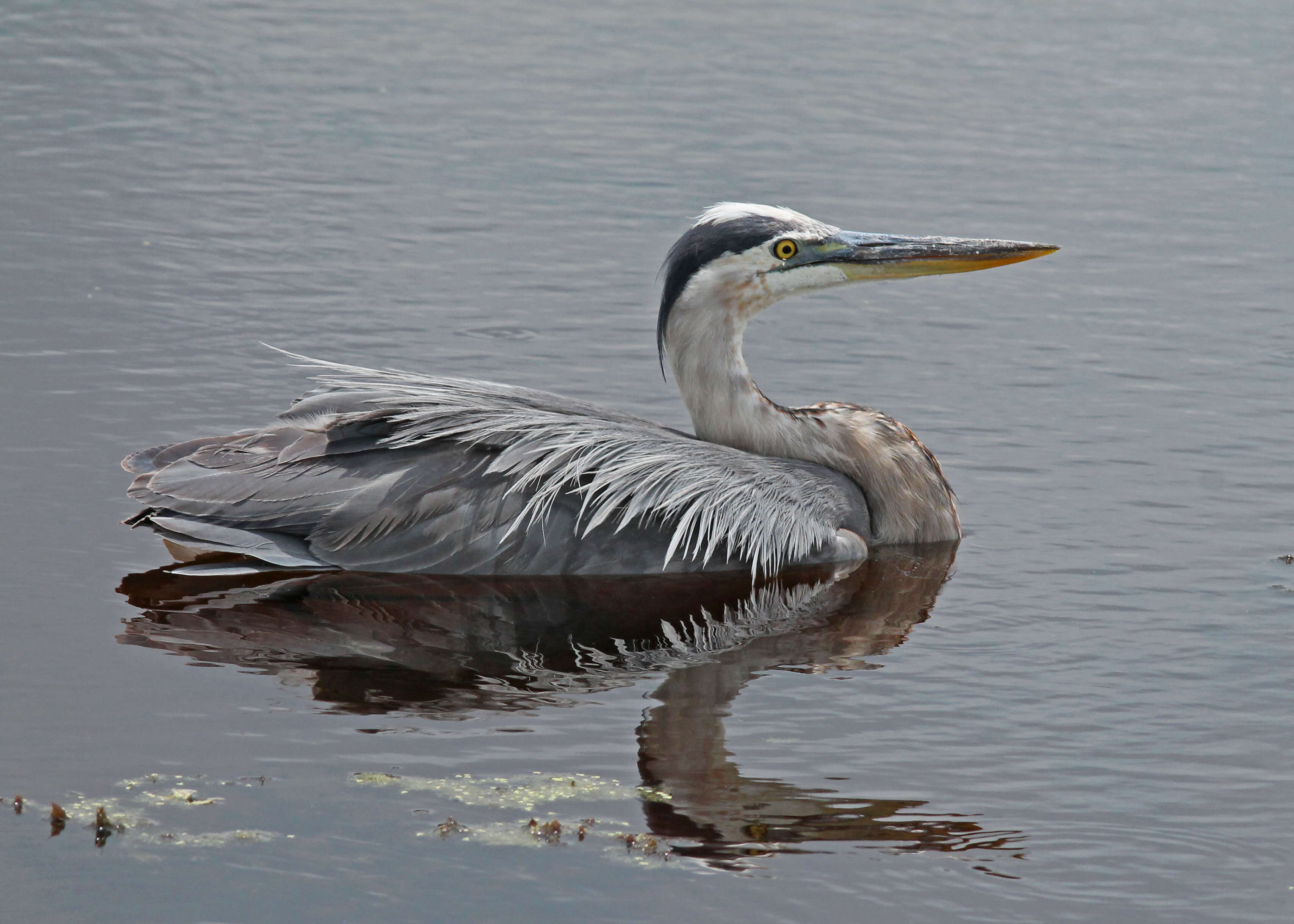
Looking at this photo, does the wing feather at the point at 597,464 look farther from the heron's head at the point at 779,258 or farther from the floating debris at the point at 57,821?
the floating debris at the point at 57,821

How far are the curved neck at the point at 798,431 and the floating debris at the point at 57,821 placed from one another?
3.75 meters

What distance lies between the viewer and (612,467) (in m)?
7.25

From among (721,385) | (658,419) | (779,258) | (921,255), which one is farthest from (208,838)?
(921,255)

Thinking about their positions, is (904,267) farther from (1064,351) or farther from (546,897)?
(546,897)

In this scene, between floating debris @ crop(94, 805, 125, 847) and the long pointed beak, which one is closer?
floating debris @ crop(94, 805, 125, 847)

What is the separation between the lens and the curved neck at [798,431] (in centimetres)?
769

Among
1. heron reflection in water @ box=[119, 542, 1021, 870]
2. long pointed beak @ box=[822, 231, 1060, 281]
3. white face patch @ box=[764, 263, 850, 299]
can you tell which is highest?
long pointed beak @ box=[822, 231, 1060, 281]

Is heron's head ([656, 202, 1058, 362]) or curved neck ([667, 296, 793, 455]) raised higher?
heron's head ([656, 202, 1058, 362])

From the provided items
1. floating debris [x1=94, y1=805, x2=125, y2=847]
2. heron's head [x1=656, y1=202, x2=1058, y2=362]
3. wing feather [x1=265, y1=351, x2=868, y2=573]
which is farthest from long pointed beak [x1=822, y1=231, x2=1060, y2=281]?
floating debris [x1=94, y1=805, x2=125, y2=847]

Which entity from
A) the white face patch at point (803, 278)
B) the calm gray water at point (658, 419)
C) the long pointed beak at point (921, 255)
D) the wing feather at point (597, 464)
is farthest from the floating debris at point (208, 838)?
the long pointed beak at point (921, 255)

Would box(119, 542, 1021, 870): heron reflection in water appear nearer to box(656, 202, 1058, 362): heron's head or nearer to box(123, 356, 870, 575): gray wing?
box(123, 356, 870, 575): gray wing

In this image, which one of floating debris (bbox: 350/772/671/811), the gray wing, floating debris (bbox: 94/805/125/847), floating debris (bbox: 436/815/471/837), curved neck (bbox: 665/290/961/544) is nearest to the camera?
floating debris (bbox: 94/805/125/847)

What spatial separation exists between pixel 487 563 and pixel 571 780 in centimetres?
193

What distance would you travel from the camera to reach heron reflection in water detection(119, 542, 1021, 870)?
5.24 m
